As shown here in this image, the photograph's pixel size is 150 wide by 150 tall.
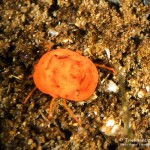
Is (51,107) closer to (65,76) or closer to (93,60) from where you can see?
(65,76)

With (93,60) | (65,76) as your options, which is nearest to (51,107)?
(65,76)

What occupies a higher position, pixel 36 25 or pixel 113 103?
pixel 36 25

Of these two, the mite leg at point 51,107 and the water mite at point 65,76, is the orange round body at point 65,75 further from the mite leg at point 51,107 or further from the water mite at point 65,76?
the mite leg at point 51,107

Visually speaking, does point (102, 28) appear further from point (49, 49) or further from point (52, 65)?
point (52, 65)

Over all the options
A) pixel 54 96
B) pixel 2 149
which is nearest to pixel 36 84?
pixel 54 96

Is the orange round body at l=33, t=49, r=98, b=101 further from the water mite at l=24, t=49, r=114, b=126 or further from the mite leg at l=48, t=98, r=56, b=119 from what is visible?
the mite leg at l=48, t=98, r=56, b=119

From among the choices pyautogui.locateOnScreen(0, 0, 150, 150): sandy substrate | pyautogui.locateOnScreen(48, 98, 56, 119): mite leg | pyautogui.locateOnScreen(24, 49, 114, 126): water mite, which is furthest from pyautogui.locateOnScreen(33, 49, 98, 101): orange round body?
pyautogui.locateOnScreen(0, 0, 150, 150): sandy substrate
